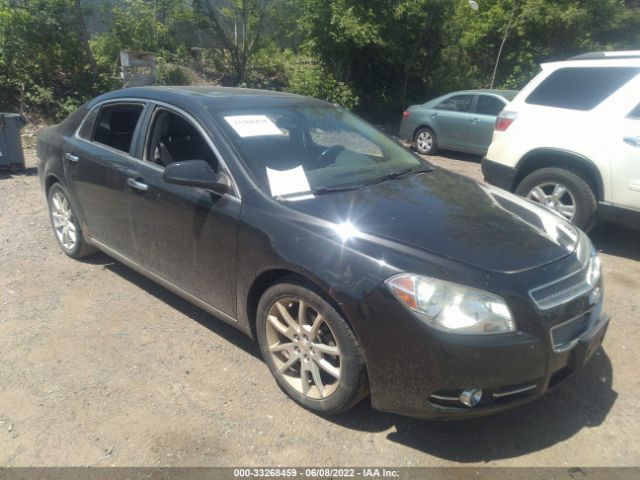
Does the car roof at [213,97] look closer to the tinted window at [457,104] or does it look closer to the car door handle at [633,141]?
the car door handle at [633,141]

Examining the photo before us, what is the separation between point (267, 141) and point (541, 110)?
3.64 m

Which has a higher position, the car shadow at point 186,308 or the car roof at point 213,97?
the car roof at point 213,97

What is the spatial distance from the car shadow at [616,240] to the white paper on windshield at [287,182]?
3.85 metres

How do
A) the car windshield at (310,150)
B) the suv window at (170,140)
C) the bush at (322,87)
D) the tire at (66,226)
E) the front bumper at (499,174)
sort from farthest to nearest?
the bush at (322,87)
the front bumper at (499,174)
the tire at (66,226)
the suv window at (170,140)
the car windshield at (310,150)

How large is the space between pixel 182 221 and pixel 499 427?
221 cm

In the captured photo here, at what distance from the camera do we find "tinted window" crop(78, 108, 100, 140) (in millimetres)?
4344

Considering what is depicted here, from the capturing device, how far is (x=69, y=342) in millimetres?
3580

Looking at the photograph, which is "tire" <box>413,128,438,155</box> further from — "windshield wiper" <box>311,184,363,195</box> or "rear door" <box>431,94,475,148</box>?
"windshield wiper" <box>311,184,363,195</box>

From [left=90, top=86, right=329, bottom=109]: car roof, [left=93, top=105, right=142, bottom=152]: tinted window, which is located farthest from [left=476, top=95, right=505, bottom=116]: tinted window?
[left=93, top=105, right=142, bottom=152]: tinted window

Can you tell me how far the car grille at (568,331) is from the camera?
8.07 feet

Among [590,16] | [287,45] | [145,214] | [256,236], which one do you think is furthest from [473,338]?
[590,16]

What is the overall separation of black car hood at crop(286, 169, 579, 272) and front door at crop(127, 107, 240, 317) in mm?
513

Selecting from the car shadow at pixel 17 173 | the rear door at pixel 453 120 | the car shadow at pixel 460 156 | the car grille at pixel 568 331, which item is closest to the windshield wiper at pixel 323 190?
the car grille at pixel 568 331

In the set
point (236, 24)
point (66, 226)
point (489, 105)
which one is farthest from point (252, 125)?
point (236, 24)
